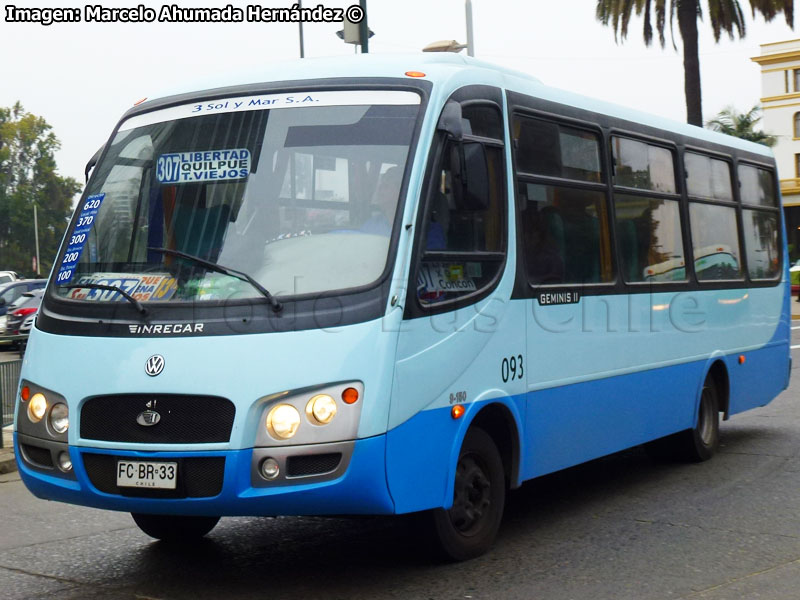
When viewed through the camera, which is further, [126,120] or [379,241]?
[126,120]

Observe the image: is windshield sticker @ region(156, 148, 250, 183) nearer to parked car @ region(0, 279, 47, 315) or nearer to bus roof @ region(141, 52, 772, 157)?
bus roof @ region(141, 52, 772, 157)

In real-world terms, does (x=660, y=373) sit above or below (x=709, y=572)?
above

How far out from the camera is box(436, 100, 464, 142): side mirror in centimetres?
614

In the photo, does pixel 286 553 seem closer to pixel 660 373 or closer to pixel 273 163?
pixel 273 163

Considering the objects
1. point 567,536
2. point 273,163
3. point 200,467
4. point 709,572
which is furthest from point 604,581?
point 273,163

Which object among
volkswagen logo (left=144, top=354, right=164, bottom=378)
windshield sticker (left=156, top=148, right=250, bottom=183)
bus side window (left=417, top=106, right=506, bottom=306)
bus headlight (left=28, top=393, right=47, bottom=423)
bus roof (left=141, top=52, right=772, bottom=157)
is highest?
bus roof (left=141, top=52, right=772, bottom=157)

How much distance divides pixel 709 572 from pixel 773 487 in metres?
2.69

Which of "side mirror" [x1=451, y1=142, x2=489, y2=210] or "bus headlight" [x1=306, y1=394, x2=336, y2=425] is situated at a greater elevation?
"side mirror" [x1=451, y1=142, x2=489, y2=210]

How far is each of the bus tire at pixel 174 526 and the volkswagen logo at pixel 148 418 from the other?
1410 millimetres

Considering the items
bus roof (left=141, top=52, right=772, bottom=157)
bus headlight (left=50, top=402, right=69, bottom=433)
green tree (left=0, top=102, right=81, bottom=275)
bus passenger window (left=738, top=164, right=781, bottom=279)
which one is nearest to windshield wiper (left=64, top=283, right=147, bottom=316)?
bus headlight (left=50, top=402, right=69, bottom=433)

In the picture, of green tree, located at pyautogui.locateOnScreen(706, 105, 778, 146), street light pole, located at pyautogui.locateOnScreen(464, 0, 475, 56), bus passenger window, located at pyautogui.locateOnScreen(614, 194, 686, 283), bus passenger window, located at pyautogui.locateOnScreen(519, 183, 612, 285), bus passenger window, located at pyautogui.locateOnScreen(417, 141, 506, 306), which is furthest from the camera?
green tree, located at pyautogui.locateOnScreen(706, 105, 778, 146)

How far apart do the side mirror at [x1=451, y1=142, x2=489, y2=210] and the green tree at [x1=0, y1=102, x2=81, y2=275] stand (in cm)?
10670

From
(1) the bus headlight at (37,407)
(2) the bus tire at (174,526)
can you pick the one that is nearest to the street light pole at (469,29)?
(2) the bus tire at (174,526)

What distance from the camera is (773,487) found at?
842 cm
